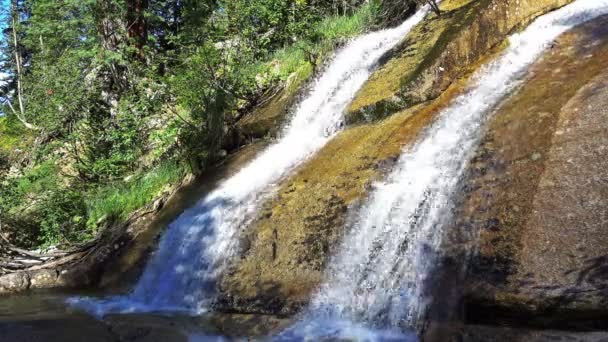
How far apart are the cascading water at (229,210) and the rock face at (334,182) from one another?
0.35 metres

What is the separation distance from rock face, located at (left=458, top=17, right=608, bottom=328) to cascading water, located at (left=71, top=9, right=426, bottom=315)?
2.93 metres

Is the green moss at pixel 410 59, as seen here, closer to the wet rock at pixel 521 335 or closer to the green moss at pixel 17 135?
the wet rock at pixel 521 335

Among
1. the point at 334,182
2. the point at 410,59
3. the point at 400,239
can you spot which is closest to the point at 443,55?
the point at 410,59

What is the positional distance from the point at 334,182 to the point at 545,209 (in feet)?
8.42

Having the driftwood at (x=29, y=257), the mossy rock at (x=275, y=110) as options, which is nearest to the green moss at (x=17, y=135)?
the driftwood at (x=29, y=257)

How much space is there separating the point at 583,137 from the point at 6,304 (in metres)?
7.02

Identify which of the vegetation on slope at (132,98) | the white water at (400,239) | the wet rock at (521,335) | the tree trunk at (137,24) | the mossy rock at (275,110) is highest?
the tree trunk at (137,24)

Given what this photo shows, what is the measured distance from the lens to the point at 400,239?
5.11 m

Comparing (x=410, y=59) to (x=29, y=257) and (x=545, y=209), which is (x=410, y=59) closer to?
(x=545, y=209)

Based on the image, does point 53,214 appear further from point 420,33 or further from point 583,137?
point 583,137

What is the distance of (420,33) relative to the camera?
345 inches

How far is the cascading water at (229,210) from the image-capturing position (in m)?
6.32

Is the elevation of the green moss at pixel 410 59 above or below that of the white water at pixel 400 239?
above

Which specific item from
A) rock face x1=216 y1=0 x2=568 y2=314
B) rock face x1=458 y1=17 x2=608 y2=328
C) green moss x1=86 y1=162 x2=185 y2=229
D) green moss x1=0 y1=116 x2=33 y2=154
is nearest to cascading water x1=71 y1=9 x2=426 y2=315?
rock face x1=216 y1=0 x2=568 y2=314
